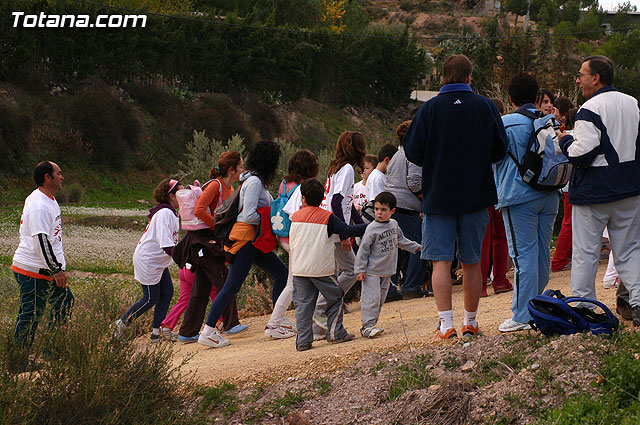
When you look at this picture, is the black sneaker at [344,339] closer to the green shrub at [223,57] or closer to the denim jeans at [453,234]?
the denim jeans at [453,234]

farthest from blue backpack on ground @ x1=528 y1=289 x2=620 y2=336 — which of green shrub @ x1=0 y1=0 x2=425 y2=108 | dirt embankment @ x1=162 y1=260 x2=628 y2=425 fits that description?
green shrub @ x1=0 y1=0 x2=425 y2=108

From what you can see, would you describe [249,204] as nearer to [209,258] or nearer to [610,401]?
[209,258]

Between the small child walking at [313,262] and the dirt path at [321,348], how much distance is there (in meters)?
0.21

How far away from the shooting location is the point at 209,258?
8266 millimetres

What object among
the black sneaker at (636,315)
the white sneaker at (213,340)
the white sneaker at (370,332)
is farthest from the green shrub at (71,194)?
the black sneaker at (636,315)

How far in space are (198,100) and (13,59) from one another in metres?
12.1

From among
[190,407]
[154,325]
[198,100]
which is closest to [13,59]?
[198,100]

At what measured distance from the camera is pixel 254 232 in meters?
7.76

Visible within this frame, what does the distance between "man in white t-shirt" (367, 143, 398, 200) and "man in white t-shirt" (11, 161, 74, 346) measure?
358cm

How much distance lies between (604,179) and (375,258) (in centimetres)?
231

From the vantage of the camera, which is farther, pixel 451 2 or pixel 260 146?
pixel 451 2

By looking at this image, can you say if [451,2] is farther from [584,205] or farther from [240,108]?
[584,205]

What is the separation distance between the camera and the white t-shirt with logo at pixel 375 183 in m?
9.23

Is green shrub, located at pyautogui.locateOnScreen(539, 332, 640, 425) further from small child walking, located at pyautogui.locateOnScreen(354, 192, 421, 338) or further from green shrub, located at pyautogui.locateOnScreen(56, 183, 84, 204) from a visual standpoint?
green shrub, located at pyautogui.locateOnScreen(56, 183, 84, 204)
